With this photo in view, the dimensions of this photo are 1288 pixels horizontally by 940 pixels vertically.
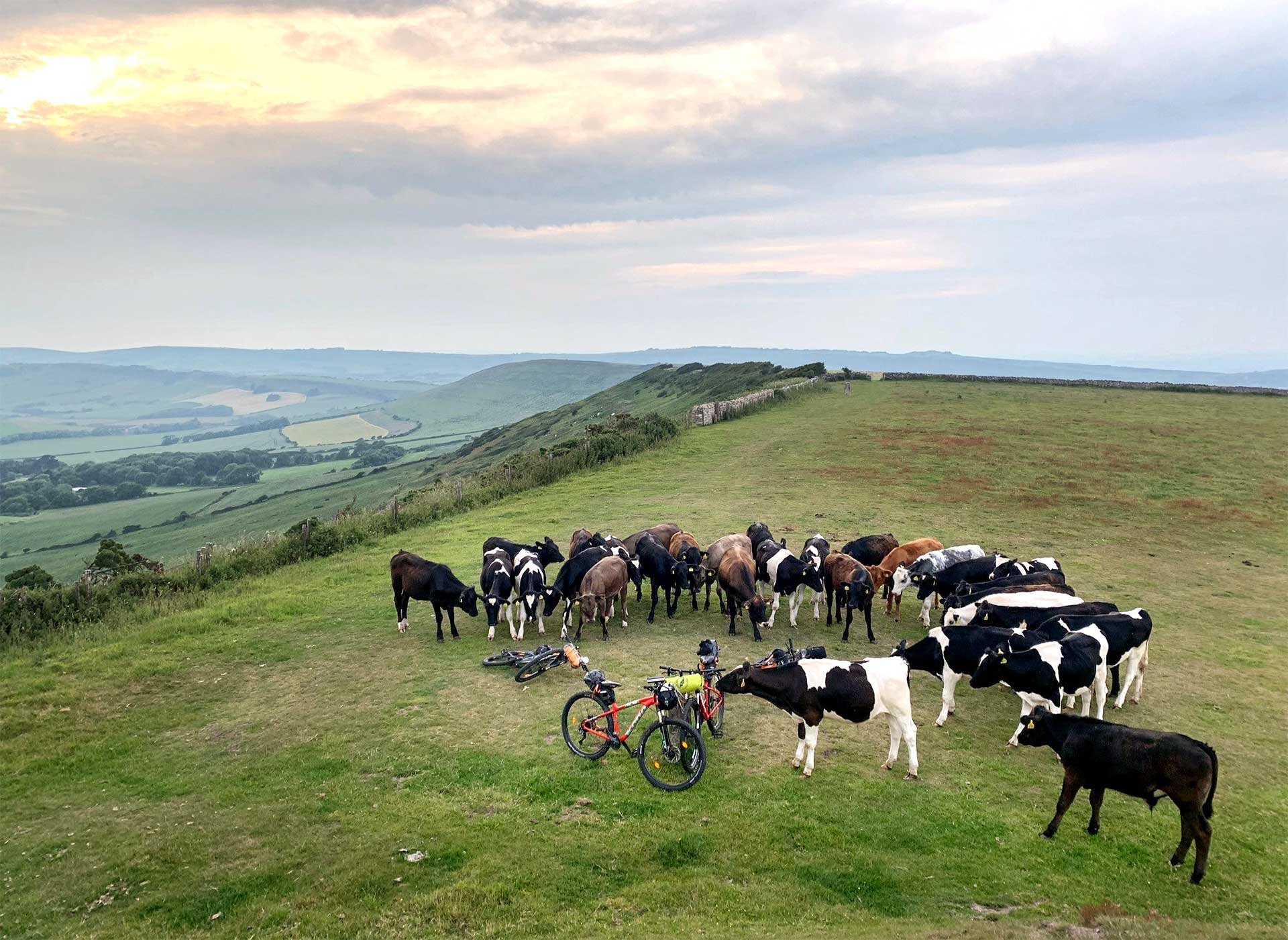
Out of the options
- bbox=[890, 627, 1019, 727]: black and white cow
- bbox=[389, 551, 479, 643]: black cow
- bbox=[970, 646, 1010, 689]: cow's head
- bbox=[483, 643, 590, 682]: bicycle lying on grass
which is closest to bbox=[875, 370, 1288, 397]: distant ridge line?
bbox=[890, 627, 1019, 727]: black and white cow

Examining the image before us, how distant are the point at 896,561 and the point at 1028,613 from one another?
4.57 meters

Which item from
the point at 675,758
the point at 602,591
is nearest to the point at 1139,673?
the point at 675,758

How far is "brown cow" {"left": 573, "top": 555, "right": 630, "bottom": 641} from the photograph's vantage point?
15.5 m

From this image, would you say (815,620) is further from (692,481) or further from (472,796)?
(692,481)

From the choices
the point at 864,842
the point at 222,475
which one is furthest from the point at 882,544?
the point at 222,475

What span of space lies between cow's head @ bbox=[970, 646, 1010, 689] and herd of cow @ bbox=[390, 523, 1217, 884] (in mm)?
23

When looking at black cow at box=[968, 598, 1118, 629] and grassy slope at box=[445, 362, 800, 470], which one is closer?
black cow at box=[968, 598, 1118, 629]

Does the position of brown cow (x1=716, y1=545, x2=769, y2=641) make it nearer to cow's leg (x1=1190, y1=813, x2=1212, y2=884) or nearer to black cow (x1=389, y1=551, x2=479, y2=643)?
black cow (x1=389, y1=551, x2=479, y2=643)

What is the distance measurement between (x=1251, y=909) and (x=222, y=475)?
132 meters

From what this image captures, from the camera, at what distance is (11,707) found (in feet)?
39.5

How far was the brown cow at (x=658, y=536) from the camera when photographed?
61.2 feet

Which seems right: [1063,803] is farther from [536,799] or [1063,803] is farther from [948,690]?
[536,799]

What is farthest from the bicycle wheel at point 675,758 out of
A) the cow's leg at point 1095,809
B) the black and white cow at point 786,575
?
the black and white cow at point 786,575

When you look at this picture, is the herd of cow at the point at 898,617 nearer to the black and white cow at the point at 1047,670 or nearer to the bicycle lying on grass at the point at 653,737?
the black and white cow at the point at 1047,670
